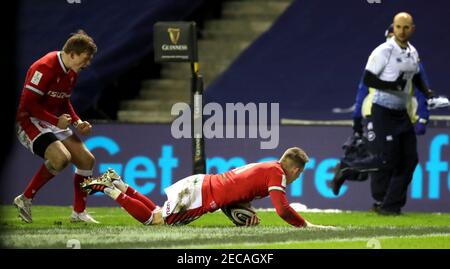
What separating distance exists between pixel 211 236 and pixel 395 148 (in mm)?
3536

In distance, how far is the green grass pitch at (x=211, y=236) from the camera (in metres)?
8.18

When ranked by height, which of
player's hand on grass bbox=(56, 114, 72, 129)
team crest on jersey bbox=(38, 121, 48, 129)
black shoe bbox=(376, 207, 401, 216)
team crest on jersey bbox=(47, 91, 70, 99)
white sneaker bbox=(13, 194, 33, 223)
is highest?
team crest on jersey bbox=(47, 91, 70, 99)

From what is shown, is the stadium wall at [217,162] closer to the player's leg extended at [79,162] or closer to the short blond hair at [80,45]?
the player's leg extended at [79,162]

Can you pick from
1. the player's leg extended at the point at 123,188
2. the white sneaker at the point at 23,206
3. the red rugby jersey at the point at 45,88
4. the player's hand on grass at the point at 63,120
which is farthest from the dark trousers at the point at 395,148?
the white sneaker at the point at 23,206

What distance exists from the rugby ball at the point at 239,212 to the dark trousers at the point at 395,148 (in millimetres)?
2607

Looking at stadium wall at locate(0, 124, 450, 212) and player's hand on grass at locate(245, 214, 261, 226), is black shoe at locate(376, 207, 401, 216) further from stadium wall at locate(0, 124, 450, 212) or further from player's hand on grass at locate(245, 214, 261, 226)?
player's hand on grass at locate(245, 214, 261, 226)

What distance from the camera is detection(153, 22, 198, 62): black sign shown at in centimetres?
1183

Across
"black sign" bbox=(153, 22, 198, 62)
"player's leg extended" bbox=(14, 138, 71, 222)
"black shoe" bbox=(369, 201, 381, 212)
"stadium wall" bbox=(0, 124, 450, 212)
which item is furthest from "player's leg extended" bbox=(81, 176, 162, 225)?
"stadium wall" bbox=(0, 124, 450, 212)

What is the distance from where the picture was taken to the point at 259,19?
52.2 feet

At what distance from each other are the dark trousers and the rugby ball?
2.61 meters

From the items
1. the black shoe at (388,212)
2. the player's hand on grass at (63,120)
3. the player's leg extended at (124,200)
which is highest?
the player's hand on grass at (63,120)

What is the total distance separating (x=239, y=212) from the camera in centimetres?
956
